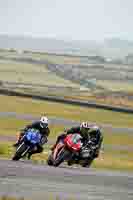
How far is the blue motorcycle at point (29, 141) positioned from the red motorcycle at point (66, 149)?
622 millimetres

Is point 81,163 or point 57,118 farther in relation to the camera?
point 57,118

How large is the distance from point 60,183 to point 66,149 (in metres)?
5.29

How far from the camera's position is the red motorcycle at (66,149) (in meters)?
21.1

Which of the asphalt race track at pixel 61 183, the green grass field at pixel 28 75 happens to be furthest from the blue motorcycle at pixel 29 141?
the green grass field at pixel 28 75

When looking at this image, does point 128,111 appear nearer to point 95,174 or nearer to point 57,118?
point 57,118

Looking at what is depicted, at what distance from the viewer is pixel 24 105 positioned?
163 feet

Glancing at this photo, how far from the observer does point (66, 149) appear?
21438 mm

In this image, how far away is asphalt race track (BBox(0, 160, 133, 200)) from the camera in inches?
580

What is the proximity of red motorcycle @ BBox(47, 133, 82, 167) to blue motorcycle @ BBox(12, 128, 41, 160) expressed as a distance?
622mm

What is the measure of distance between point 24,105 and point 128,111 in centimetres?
681

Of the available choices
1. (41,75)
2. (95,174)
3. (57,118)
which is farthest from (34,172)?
(41,75)

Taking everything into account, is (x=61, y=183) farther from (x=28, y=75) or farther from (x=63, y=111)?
(x=28, y=75)

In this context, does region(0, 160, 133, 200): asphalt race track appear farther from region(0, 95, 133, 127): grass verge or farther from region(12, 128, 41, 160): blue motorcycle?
region(0, 95, 133, 127): grass verge

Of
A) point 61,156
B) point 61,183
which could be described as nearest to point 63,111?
point 61,156
